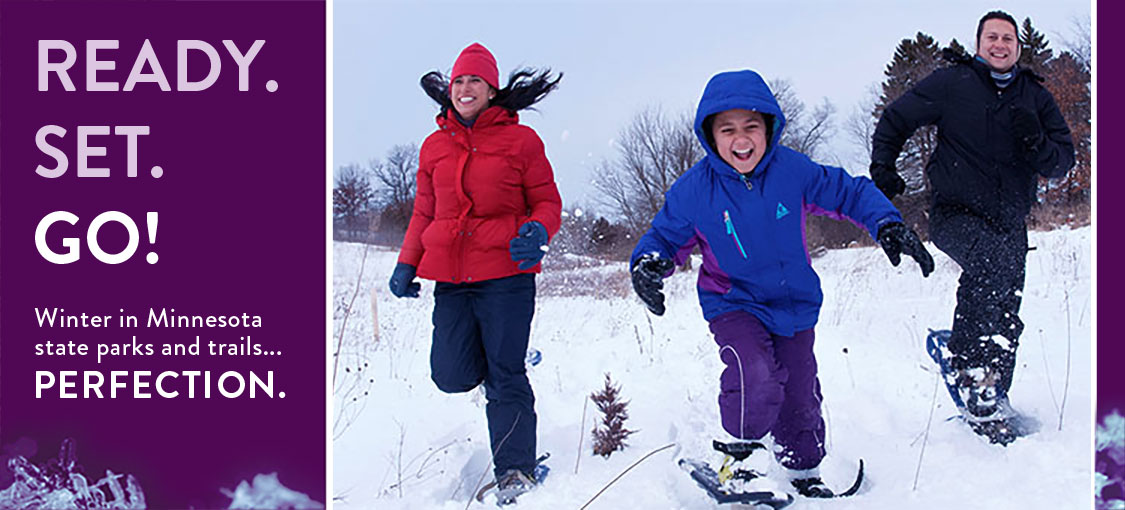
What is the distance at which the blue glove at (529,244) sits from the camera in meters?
3.03

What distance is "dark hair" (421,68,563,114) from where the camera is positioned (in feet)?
10.7

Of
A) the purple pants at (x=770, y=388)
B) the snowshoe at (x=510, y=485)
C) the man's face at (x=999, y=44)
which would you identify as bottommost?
the snowshoe at (x=510, y=485)

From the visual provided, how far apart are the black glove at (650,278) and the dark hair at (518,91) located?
0.91 meters

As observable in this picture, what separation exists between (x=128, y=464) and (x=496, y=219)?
1.68 metres

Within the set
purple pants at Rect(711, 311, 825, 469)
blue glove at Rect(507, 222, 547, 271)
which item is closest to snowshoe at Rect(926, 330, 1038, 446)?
purple pants at Rect(711, 311, 825, 469)

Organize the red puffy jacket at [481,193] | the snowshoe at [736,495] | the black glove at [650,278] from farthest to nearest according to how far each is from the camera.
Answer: the red puffy jacket at [481,193] → the black glove at [650,278] → the snowshoe at [736,495]

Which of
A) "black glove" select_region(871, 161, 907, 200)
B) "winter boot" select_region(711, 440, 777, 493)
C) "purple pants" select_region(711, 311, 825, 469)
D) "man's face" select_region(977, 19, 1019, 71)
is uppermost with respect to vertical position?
"man's face" select_region(977, 19, 1019, 71)

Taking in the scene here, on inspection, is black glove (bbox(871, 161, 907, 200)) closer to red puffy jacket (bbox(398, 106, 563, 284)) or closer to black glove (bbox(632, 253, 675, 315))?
black glove (bbox(632, 253, 675, 315))

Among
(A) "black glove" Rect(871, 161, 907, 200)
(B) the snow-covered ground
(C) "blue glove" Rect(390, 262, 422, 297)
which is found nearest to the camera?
(B) the snow-covered ground

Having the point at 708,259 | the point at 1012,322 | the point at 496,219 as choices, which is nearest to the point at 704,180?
the point at 708,259

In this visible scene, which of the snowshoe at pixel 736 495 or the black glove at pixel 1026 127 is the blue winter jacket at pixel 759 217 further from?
the black glove at pixel 1026 127

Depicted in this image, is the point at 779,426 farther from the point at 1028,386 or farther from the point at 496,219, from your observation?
the point at 1028,386

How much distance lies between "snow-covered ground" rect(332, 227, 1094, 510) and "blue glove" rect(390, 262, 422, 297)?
813 mm

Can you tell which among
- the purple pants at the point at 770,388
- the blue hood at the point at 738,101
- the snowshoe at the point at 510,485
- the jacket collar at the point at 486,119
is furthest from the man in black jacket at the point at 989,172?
the snowshoe at the point at 510,485
